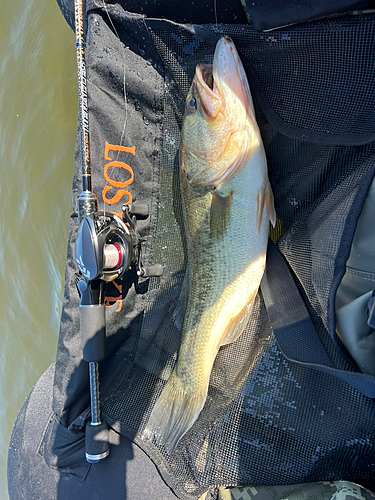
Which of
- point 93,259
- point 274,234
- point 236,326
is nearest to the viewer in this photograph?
point 93,259

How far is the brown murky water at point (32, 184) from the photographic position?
3.87 metres

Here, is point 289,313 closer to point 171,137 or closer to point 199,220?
point 199,220

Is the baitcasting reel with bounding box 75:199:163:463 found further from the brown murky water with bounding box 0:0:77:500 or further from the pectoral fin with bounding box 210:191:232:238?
the brown murky water with bounding box 0:0:77:500

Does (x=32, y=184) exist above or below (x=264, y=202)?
above

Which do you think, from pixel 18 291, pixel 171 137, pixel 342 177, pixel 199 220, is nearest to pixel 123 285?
pixel 199 220

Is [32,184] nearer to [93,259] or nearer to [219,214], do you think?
[93,259]

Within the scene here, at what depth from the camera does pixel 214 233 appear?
7.15 feet

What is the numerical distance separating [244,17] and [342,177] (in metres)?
1.15

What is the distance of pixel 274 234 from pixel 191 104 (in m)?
1.02

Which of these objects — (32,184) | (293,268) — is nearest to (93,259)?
(293,268)

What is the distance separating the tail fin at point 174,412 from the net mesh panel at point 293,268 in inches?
6.0

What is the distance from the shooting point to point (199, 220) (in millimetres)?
2234

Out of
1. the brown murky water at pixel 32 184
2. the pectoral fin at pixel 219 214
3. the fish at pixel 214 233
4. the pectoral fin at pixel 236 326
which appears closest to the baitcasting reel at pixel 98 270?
the fish at pixel 214 233

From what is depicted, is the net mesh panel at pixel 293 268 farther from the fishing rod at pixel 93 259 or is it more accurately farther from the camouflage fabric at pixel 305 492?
the fishing rod at pixel 93 259
